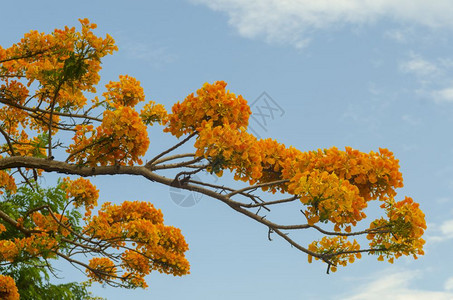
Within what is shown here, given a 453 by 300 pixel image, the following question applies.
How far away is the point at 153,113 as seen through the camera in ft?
26.5

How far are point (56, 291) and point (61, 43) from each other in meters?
7.57

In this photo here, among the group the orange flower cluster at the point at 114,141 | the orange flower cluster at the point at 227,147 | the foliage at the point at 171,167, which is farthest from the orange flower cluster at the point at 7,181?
the orange flower cluster at the point at 227,147

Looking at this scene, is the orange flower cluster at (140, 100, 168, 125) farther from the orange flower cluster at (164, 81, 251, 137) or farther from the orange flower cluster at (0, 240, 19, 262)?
the orange flower cluster at (0, 240, 19, 262)

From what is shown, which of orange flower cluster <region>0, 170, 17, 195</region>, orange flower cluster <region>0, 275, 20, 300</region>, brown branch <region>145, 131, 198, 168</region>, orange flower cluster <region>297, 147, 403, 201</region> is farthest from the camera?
orange flower cluster <region>0, 170, 17, 195</region>

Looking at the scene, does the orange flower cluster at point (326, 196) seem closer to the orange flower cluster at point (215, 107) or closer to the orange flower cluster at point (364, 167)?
the orange flower cluster at point (364, 167)

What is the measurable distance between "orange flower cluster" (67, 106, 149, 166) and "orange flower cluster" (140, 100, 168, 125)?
1472 millimetres

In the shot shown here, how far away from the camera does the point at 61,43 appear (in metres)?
7.59

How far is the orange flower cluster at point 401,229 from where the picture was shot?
5746 millimetres

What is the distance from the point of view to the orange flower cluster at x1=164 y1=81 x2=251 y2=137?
244 inches

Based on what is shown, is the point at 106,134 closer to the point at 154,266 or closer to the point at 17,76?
the point at 17,76

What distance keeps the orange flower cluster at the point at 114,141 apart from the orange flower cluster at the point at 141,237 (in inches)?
85.8

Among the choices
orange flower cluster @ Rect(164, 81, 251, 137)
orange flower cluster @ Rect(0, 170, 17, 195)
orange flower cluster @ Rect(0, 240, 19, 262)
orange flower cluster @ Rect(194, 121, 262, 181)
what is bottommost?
orange flower cluster @ Rect(194, 121, 262, 181)

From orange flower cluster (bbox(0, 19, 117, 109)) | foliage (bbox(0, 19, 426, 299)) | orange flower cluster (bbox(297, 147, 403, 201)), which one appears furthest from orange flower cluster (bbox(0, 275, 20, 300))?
orange flower cluster (bbox(297, 147, 403, 201))

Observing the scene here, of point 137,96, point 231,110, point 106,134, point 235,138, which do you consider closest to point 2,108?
point 137,96
